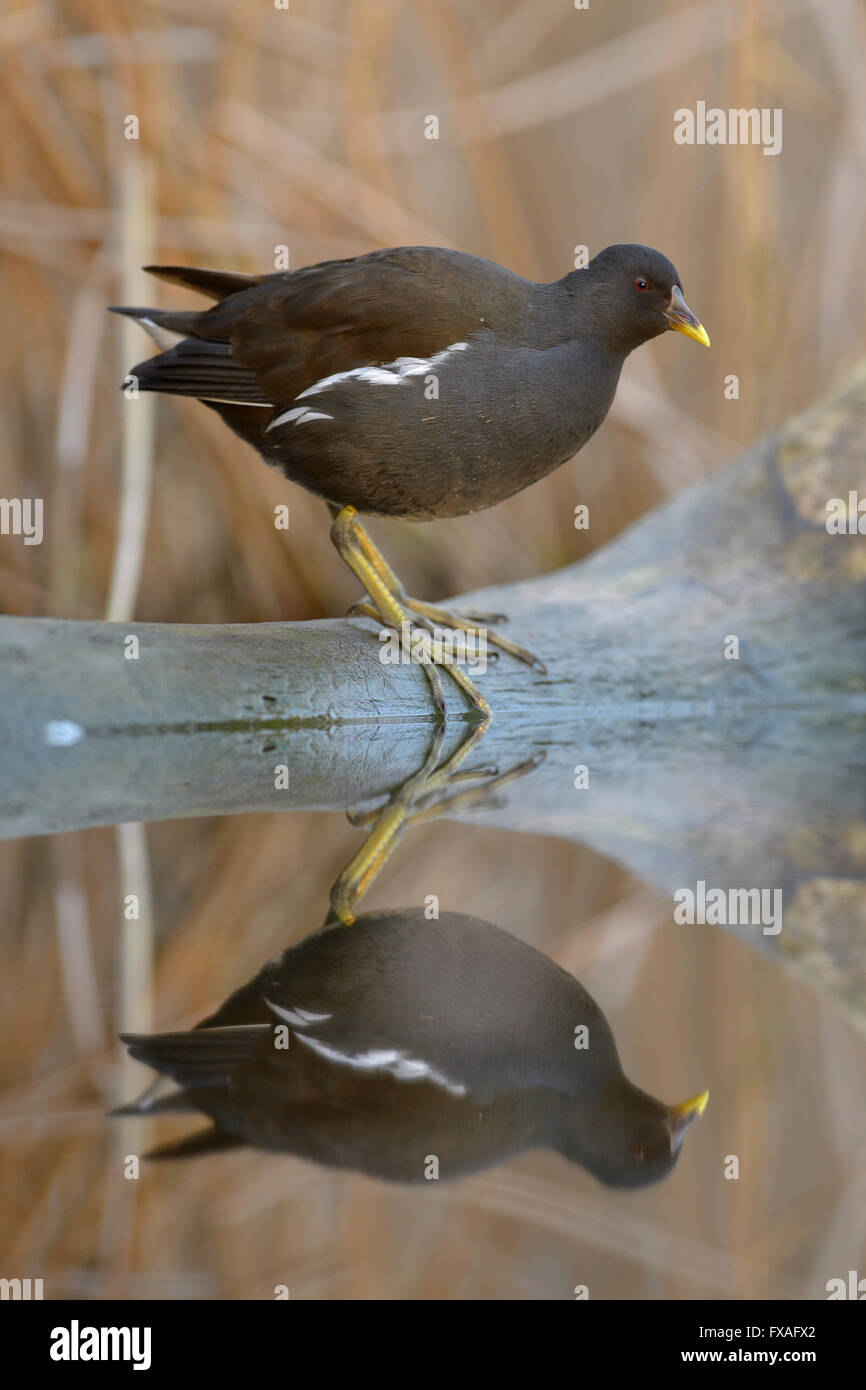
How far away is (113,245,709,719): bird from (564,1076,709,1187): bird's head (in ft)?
5.25

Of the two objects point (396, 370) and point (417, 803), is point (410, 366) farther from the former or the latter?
point (417, 803)

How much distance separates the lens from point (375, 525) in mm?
4707

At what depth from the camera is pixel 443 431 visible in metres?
2.60

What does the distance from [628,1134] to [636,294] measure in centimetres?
202

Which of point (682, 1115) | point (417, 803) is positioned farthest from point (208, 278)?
point (682, 1115)

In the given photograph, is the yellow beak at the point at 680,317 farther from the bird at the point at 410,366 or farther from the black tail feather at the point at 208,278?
the black tail feather at the point at 208,278

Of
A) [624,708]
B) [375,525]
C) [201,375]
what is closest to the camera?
[201,375]

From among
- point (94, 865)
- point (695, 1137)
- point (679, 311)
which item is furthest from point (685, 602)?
point (695, 1137)

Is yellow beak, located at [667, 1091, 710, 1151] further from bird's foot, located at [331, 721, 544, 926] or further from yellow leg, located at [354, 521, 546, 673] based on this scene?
yellow leg, located at [354, 521, 546, 673]

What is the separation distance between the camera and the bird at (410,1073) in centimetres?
111

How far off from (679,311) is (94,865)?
1638 millimetres

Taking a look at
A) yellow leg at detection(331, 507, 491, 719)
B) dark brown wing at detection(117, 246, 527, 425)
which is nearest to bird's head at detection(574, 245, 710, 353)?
dark brown wing at detection(117, 246, 527, 425)

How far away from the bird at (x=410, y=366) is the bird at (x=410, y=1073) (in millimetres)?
1308

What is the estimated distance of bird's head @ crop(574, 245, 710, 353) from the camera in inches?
111
